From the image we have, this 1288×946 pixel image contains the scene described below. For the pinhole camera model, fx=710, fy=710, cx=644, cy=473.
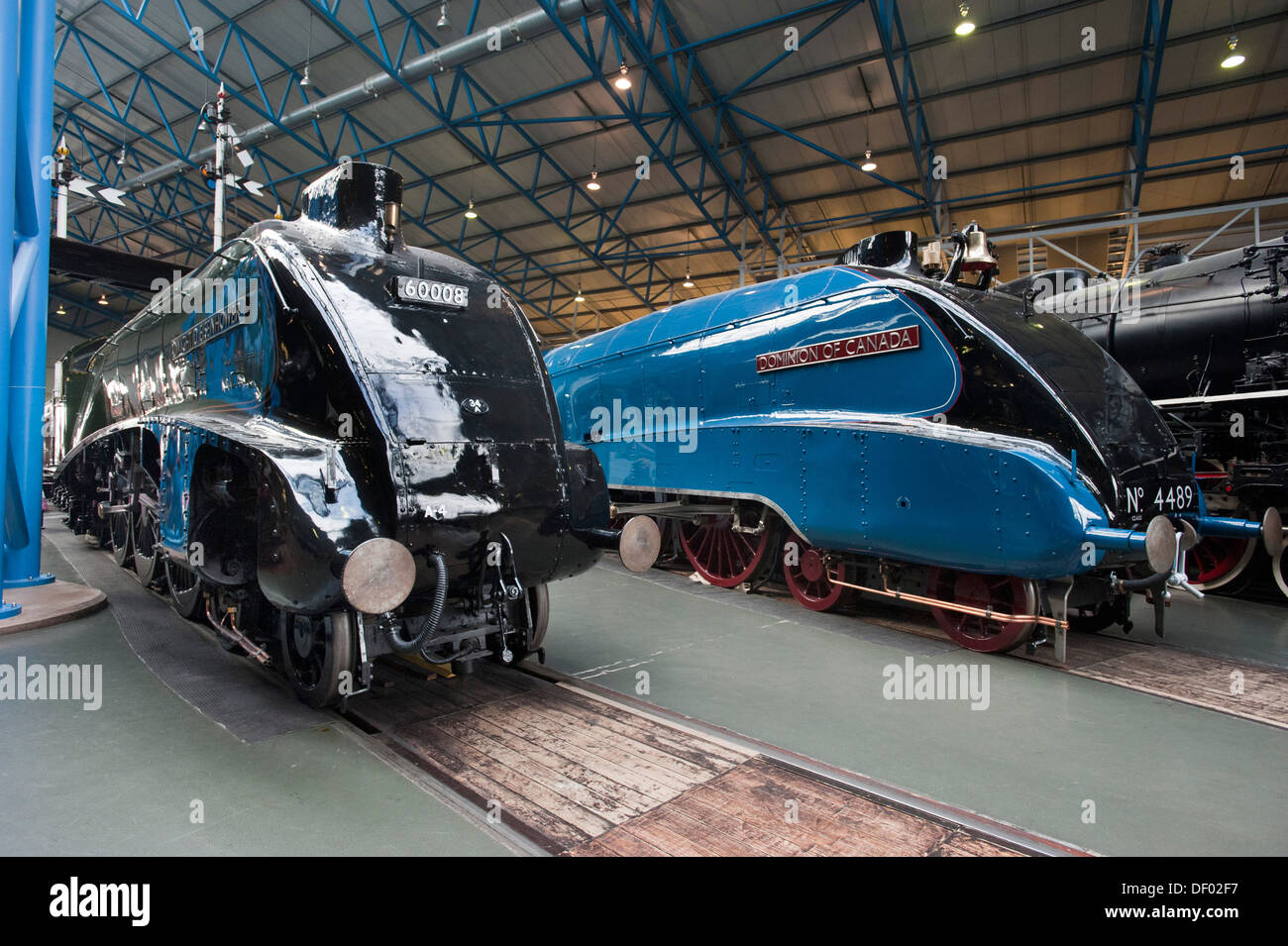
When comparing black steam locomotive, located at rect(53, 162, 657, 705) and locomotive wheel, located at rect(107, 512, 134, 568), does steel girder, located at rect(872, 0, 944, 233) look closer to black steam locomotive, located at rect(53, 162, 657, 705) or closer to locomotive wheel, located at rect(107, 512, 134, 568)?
black steam locomotive, located at rect(53, 162, 657, 705)

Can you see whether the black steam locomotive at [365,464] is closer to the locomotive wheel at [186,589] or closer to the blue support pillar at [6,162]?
the locomotive wheel at [186,589]

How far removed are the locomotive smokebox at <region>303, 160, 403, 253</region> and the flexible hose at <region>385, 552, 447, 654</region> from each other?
200 centimetres

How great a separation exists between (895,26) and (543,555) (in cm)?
1195

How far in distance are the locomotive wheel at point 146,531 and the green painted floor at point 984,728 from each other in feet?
9.68

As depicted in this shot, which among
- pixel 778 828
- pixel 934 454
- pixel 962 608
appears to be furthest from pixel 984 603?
pixel 778 828

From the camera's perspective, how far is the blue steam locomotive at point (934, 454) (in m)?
4.43

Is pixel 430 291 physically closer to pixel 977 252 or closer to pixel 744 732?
pixel 744 732

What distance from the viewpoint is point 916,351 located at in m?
4.99

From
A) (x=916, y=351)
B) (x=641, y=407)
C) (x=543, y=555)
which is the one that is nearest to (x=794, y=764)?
(x=543, y=555)

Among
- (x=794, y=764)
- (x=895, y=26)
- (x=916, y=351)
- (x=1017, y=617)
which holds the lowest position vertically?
(x=794, y=764)

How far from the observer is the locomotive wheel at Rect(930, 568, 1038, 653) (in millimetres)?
4711

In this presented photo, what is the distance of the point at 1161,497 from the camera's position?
15.6 ft

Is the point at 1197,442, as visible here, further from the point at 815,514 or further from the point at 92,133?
the point at 92,133

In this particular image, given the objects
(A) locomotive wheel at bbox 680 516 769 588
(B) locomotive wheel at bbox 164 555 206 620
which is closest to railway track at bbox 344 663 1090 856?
(B) locomotive wheel at bbox 164 555 206 620
